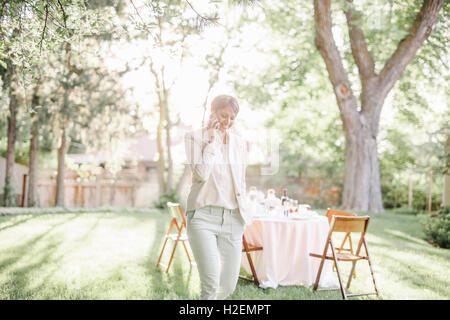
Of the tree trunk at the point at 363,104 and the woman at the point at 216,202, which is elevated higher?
the tree trunk at the point at 363,104

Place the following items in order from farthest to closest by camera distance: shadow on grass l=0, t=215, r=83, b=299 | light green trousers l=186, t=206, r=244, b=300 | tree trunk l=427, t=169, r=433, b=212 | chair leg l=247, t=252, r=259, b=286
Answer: tree trunk l=427, t=169, r=433, b=212 → chair leg l=247, t=252, r=259, b=286 → shadow on grass l=0, t=215, r=83, b=299 → light green trousers l=186, t=206, r=244, b=300

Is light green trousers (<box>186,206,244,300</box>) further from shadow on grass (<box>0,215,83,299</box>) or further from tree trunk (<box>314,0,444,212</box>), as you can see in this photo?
tree trunk (<box>314,0,444,212</box>)

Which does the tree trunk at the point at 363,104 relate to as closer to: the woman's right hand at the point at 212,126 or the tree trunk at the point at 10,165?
the tree trunk at the point at 10,165

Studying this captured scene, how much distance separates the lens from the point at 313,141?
19922mm

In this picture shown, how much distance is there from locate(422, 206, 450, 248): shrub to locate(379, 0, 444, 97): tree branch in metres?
4.98

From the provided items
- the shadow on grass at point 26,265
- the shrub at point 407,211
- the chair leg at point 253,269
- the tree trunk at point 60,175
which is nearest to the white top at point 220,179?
the chair leg at point 253,269

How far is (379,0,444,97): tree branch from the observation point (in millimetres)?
12016

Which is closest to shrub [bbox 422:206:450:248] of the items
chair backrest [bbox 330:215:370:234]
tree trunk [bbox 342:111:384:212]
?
tree trunk [bbox 342:111:384:212]

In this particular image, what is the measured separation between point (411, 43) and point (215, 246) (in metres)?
11.5

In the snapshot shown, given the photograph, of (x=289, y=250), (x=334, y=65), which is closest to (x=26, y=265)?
(x=289, y=250)

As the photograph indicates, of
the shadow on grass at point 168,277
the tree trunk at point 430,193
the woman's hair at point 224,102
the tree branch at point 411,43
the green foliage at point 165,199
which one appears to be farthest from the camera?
the tree trunk at point 430,193

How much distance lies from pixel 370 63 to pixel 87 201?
1117cm

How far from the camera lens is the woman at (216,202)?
3143mm

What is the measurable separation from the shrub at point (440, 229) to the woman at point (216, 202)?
701cm
